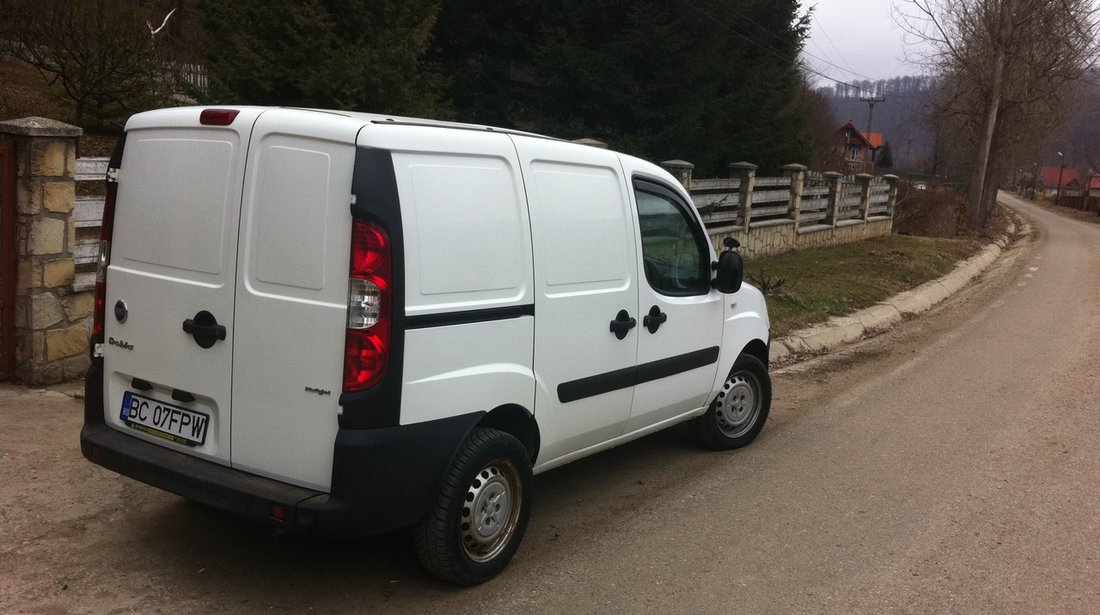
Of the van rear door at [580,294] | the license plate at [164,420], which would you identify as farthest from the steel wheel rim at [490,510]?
the license plate at [164,420]

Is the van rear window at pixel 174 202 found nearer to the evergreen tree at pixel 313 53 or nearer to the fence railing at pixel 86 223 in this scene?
the fence railing at pixel 86 223

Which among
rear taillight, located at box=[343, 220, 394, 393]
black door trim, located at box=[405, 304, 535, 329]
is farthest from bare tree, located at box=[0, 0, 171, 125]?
rear taillight, located at box=[343, 220, 394, 393]

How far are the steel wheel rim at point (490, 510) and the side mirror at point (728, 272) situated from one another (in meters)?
2.02

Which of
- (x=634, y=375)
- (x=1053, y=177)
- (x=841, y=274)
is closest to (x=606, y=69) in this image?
(x=841, y=274)

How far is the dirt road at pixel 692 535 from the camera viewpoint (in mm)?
3828

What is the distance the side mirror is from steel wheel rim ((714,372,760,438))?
0.75 metres

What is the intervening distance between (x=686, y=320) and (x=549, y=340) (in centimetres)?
131

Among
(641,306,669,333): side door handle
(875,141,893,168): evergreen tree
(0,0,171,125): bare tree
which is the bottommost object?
(641,306,669,333): side door handle

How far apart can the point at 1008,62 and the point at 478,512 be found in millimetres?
30839

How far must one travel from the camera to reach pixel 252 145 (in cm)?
352

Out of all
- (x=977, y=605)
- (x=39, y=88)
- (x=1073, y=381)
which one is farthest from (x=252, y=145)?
(x=39, y=88)

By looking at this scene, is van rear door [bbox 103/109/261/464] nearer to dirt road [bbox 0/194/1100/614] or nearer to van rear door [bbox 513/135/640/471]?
dirt road [bbox 0/194/1100/614]

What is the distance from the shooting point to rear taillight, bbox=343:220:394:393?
10.9 feet

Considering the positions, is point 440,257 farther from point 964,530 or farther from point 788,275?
point 788,275
